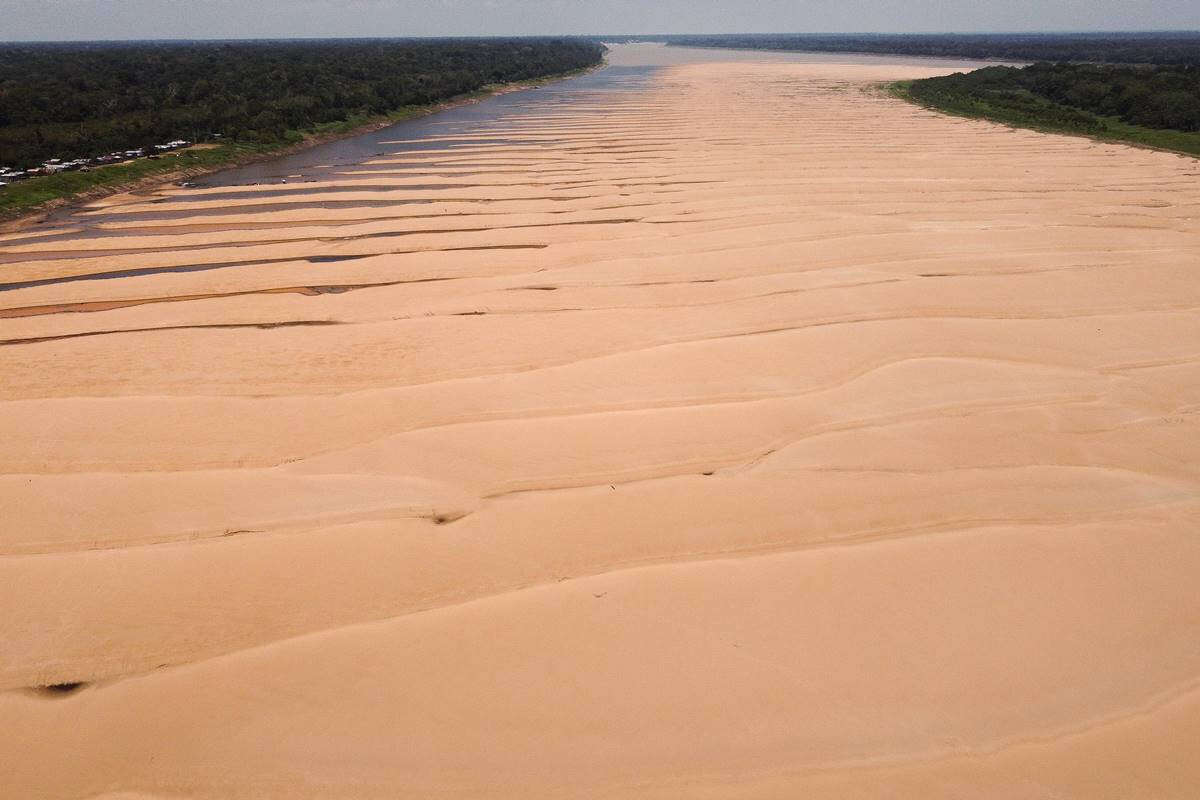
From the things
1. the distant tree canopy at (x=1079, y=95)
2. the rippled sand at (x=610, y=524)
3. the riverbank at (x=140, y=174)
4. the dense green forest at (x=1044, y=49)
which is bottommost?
the rippled sand at (x=610, y=524)

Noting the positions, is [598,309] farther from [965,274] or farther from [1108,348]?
[1108,348]

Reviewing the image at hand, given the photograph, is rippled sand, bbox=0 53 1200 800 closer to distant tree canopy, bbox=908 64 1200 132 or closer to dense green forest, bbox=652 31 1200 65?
distant tree canopy, bbox=908 64 1200 132

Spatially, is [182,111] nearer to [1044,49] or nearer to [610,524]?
[610,524]

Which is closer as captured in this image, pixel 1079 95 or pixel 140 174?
pixel 140 174

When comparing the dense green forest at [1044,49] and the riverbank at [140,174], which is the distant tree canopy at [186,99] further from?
the dense green forest at [1044,49]

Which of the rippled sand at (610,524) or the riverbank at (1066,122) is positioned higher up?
the riverbank at (1066,122)

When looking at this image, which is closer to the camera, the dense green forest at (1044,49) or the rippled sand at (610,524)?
the rippled sand at (610,524)

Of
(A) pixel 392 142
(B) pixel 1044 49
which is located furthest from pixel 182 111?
(B) pixel 1044 49

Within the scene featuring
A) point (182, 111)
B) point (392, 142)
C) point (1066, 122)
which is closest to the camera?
point (392, 142)

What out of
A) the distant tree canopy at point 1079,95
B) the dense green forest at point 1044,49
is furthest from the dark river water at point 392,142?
the dense green forest at point 1044,49
